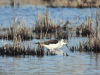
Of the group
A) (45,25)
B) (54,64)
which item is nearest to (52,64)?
(54,64)

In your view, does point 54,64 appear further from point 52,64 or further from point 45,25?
point 45,25

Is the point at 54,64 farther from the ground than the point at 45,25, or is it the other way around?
the point at 45,25

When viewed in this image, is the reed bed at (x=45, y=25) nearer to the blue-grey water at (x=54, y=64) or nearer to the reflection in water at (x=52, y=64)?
the blue-grey water at (x=54, y=64)

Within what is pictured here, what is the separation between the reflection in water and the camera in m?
6.90

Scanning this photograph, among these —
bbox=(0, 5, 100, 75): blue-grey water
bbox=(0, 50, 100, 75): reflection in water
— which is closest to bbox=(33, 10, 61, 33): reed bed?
bbox=(0, 5, 100, 75): blue-grey water

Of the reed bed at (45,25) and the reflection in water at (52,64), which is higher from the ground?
the reed bed at (45,25)

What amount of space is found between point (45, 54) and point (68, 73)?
272 centimetres

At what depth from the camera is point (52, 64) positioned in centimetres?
779

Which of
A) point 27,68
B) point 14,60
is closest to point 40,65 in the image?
point 27,68

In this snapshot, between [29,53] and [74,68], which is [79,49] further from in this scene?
[74,68]

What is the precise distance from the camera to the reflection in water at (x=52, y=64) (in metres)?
6.90

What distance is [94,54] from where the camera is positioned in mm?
9516

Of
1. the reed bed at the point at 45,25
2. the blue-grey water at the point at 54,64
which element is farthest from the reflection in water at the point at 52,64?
the reed bed at the point at 45,25

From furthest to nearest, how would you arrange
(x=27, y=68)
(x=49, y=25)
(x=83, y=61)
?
(x=49, y=25) → (x=83, y=61) → (x=27, y=68)
